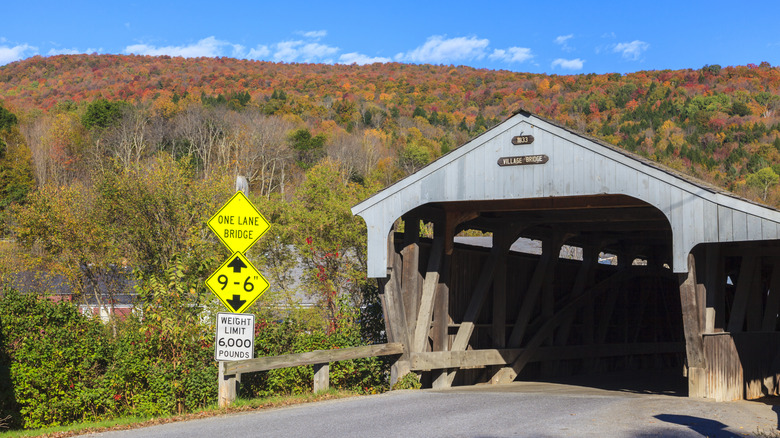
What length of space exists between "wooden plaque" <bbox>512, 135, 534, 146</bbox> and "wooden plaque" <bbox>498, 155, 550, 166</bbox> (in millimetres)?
250

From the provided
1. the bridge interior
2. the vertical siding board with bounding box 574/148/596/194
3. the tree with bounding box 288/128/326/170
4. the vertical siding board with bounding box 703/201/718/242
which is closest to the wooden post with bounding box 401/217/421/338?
the bridge interior

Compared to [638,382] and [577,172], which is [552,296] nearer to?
[638,382]

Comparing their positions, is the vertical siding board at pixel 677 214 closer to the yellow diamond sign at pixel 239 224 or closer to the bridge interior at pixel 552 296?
the bridge interior at pixel 552 296

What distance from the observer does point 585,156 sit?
13.7 metres

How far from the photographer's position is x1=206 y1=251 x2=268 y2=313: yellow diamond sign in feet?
37.7

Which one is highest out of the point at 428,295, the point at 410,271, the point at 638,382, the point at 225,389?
the point at 410,271

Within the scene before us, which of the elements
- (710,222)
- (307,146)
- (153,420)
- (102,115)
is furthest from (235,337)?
(102,115)

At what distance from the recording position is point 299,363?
42.6ft

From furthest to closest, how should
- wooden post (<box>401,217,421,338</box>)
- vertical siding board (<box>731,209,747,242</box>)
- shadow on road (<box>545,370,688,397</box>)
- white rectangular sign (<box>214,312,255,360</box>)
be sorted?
shadow on road (<box>545,370,688,397</box>)
wooden post (<box>401,217,421,338</box>)
vertical siding board (<box>731,209,747,242</box>)
white rectangular sign (<box>214,312,255,360</box>)

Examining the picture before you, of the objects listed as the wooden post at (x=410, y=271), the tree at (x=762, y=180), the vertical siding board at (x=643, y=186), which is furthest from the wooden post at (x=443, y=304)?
the tree at (x=762, y=180)

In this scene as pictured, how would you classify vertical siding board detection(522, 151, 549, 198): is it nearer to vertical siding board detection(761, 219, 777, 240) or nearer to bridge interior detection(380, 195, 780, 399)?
bridge interior detection(380, 195, 780, 399)

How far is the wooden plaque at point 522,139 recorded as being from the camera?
46.6 ft

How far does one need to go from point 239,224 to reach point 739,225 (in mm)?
7596

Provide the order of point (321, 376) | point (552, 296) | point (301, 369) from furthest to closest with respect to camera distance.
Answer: point (552, 296), point (301, 369), point (321, 376)
